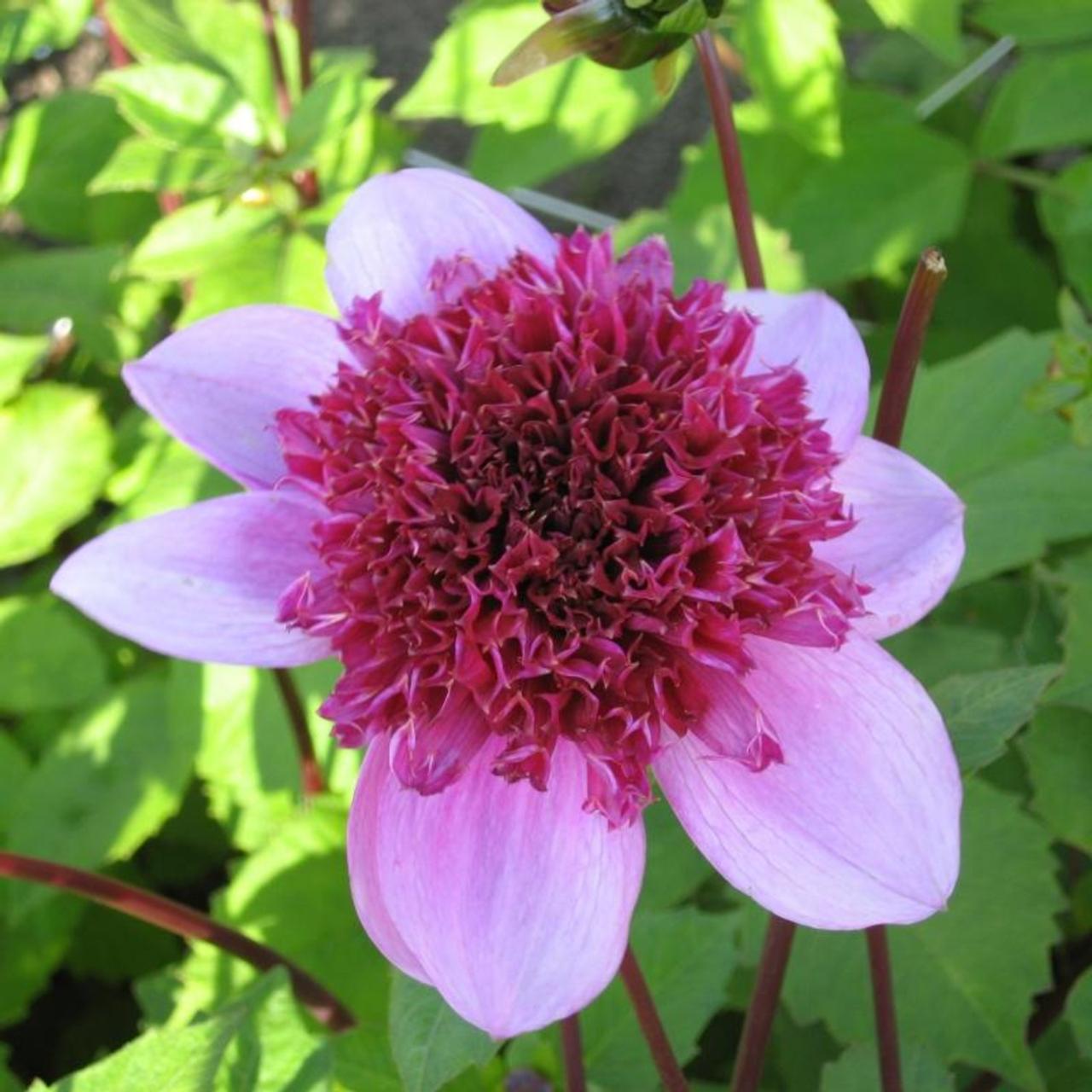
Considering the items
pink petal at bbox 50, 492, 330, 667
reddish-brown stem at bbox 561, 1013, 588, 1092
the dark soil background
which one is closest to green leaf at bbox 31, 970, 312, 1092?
reddish-brown stem at bbox 561, 1013, 588, 1092

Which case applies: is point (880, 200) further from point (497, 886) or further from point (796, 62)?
point (497, 886)

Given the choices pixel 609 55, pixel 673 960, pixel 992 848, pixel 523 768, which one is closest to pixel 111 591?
pixel 523 768

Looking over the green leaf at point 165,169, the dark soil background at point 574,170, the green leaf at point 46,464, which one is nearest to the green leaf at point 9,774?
the green leaf at point 46,464

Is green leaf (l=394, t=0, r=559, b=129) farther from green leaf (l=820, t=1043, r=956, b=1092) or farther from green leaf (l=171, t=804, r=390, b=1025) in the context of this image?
green leaf (l=820, t=1043, r=956, b=1092)

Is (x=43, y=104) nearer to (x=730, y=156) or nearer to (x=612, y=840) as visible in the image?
(x=730, y=156)

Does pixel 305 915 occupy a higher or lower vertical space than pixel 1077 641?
lower

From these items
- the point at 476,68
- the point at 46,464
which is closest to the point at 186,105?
the point at 476,68
